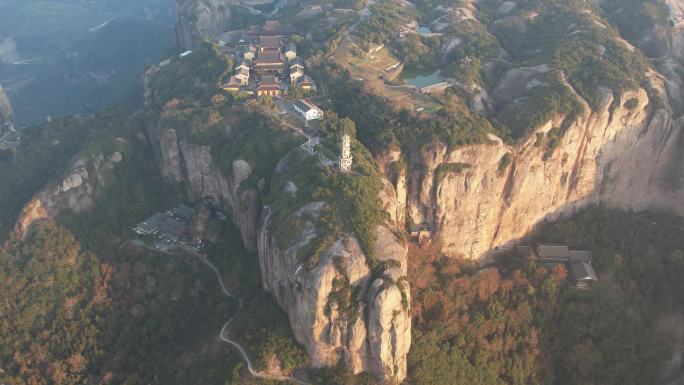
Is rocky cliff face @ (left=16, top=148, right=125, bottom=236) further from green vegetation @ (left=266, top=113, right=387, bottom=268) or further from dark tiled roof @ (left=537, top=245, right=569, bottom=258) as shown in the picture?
dark tiled roof @ (left=537, top=245, right=569, bottom=258)

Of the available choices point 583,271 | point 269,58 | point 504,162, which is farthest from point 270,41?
point 583,271

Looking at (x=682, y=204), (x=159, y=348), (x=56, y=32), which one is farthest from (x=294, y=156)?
(x=56, y=32)

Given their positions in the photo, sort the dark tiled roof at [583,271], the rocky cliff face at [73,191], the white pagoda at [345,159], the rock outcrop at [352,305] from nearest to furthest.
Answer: the rock outcrop at [352,305]
the white pagoda at [345,159]
the dark tiled roof at [583,271]
the rocky cliff face at [73,191]

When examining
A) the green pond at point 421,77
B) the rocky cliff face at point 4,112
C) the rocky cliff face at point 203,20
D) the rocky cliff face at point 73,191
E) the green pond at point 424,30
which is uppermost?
the green pond at point 424,30

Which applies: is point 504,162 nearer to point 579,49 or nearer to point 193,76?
point 579,49

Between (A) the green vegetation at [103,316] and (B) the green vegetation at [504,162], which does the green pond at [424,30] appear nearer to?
(B) the green vegetation at [504,162]

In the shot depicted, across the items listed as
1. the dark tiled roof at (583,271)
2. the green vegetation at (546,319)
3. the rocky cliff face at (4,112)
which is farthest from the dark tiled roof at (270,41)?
the rocky cliff face at (4,112)

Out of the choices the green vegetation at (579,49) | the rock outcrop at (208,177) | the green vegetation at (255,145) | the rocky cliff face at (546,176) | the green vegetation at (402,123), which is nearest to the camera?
the rocky cliff face at (546,176)

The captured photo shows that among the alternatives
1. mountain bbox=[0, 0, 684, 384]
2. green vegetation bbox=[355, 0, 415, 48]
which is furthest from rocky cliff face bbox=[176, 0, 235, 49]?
green vegetation bbox=[355, 0, 415, 48]
